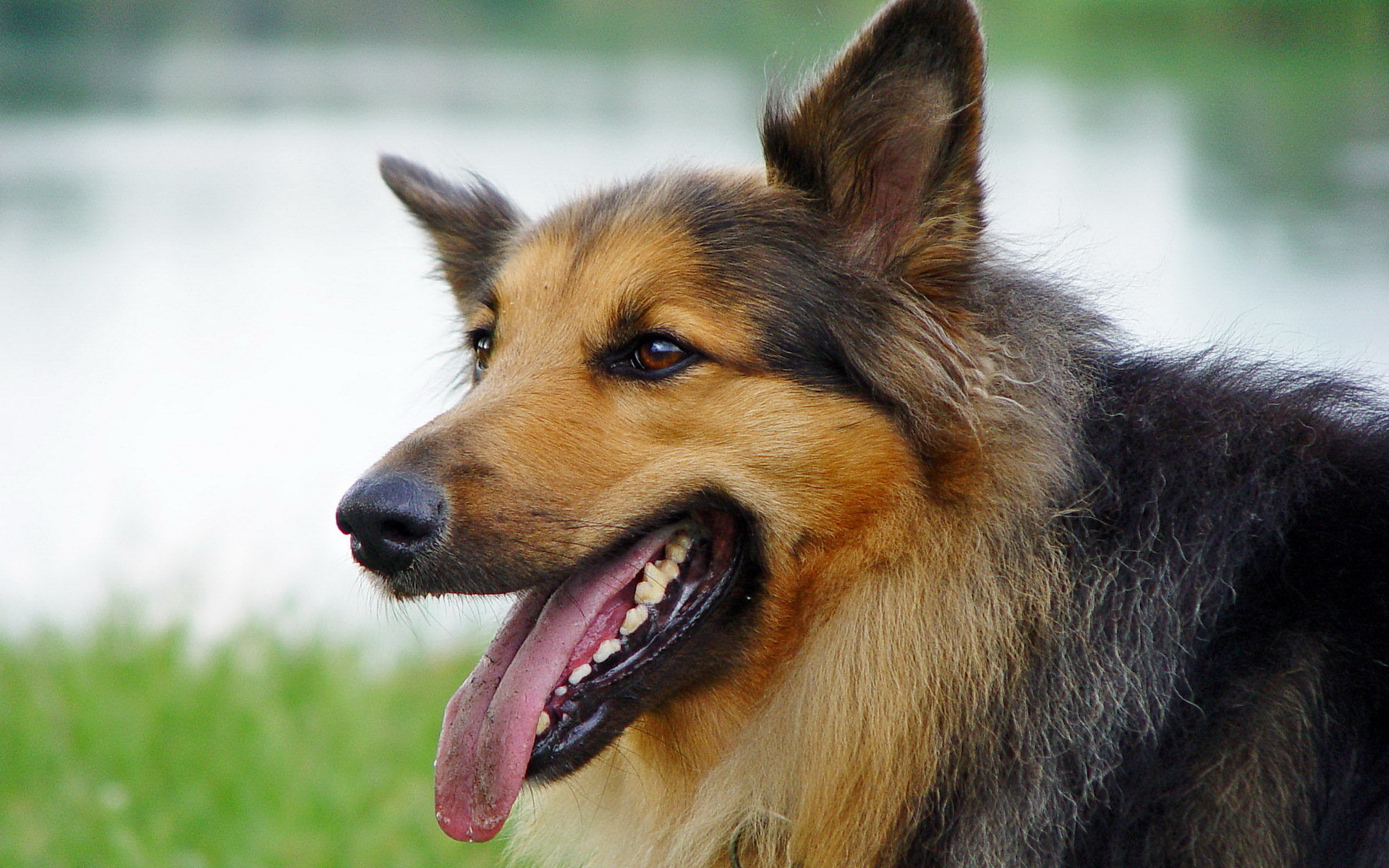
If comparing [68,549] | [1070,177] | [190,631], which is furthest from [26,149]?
[190,631]

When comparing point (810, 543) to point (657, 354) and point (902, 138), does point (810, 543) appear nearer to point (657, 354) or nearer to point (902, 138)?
point (657, 354)

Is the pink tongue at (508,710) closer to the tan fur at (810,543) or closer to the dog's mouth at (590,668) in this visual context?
the dog's mouth at (590,668)

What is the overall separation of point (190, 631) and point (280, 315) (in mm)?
8392

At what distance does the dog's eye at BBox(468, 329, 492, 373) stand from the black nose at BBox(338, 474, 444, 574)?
870 mm

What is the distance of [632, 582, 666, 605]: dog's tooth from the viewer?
330 centimetres

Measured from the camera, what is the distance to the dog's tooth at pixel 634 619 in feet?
10.8

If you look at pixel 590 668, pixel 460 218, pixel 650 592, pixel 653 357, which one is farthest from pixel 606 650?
pixel 460 218

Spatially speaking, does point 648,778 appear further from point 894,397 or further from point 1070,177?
point 1070,177

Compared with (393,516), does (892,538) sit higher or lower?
lower

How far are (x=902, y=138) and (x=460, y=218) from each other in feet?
5.61

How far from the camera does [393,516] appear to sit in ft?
10.1

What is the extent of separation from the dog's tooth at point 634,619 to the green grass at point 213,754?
2139 mm

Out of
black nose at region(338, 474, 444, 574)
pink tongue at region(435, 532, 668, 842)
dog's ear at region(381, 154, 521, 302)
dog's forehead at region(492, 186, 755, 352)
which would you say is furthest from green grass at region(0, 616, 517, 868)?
dog's forehead at region(492, 186, 755, 352)

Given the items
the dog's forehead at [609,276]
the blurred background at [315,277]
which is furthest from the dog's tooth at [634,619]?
the blurred background at [315,277]
